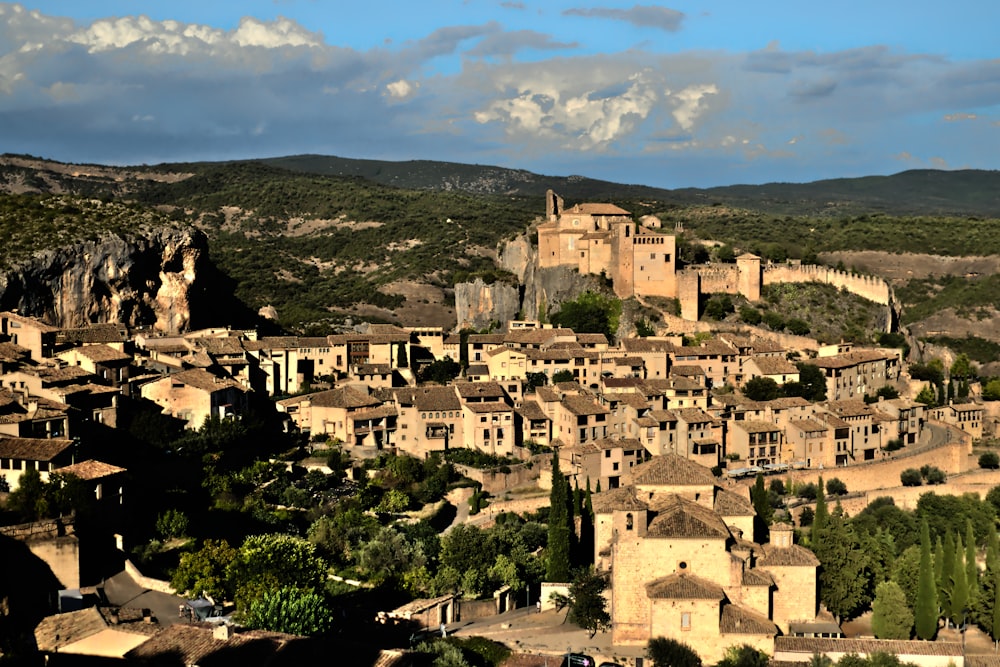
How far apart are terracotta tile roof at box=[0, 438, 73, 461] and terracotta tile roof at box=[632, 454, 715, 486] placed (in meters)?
16.9

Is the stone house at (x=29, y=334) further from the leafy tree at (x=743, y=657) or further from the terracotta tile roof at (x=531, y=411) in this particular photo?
the leafy tree at (x=743, y=657)

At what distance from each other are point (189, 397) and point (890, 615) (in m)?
25.1

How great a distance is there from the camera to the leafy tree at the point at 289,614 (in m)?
26.2

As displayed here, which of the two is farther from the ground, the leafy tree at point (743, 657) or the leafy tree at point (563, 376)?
the leafy tree at point (563, 376)

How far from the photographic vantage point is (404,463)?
145 feet

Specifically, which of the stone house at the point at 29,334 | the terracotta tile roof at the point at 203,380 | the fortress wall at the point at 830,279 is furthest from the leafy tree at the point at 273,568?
the fortress wall at the point at 830,279

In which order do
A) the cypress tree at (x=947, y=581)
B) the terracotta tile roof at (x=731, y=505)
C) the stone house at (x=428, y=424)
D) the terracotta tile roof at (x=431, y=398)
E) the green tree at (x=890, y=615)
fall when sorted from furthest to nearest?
the terracotta tile roof at (x=431, y=398), the stone house at (x=428, y=424), the cypress tree at (x=947, y=581), the terracotta tile roof at (x=731, y=505), the green tree at (x=890, y=615)

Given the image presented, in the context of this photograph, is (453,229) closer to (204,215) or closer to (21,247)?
(204,215)

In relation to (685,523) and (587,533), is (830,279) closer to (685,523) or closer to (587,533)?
(587,533)

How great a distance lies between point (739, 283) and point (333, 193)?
73215mm

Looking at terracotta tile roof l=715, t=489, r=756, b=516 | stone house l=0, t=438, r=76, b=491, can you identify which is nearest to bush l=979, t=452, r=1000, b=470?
terracotta tile roof l=715, t=489, r=756, b=516

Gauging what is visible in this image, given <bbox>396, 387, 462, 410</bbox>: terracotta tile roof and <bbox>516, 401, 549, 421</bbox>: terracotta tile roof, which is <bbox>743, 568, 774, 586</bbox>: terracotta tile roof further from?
<bbox>396, 387, 462, 410</bbox>: terracotta tile roof

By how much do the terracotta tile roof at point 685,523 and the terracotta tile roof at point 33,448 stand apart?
1641 cm

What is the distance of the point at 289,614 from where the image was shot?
26.4m
